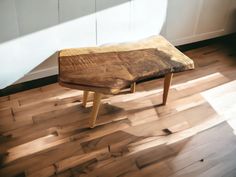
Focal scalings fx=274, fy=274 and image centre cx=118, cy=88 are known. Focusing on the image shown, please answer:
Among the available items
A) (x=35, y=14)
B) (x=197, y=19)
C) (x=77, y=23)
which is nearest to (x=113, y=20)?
(x=77, y=23)

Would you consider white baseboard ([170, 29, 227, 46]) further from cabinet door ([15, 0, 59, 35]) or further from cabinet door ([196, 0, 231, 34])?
cabinet door ([15, 0, 59, 35])

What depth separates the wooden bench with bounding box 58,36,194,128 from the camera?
153 centimetres

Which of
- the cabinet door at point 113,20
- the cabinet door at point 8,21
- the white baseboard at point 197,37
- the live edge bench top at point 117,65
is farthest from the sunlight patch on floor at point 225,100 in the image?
the cabinet door at point 8,21

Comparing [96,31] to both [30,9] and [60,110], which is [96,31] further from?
[60,110]

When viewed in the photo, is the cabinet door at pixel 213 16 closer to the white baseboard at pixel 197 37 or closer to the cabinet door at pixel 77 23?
the white baseboard at pixel 197 37

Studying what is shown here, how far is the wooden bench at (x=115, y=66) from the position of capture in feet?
5.00

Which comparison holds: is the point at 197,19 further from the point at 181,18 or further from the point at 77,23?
the point at 77,23

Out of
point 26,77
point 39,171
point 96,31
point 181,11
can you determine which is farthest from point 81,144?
point 181,11

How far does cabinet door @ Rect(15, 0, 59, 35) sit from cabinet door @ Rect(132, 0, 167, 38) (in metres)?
0.64

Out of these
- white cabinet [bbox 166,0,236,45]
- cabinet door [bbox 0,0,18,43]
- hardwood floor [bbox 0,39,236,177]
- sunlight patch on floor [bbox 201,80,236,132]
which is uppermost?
cabinet door [bbox 0,0,18,43]

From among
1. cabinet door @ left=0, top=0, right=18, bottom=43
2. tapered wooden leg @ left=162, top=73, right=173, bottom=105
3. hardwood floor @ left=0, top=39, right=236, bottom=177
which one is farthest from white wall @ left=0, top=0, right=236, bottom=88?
tapered wooden leg @ left=162, top=73, right=173, bottom=105

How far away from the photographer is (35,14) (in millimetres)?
1812

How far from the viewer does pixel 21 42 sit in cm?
186

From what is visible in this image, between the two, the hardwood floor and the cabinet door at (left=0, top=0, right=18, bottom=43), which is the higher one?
the cabinet door at (left=0, top=0, right=18, bottom=43)
